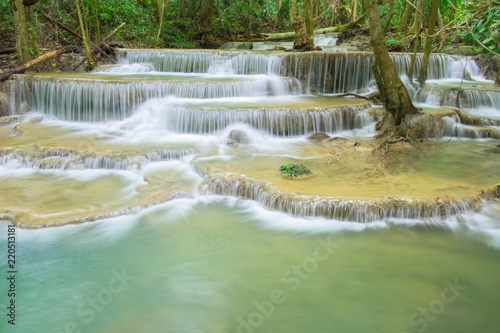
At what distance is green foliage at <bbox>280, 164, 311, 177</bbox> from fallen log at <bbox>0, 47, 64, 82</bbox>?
27.8 ft

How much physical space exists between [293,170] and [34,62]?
30.0 feet

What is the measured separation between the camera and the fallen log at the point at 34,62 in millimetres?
10383

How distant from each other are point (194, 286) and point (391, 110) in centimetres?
558

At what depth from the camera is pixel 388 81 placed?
7.65m

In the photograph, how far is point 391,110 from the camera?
7832 millimetres

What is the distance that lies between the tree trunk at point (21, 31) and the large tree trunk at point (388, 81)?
9.10m

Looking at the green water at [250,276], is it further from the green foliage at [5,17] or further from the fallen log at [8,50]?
the green foliage at [5,17]

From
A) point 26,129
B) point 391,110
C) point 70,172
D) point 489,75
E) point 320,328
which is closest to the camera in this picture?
point 320,328

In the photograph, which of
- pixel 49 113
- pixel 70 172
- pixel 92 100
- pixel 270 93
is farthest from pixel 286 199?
pixel 49 113

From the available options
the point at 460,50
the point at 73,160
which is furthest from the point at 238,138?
the point at 460,50

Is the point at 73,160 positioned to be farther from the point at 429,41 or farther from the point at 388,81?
the point at 429,41

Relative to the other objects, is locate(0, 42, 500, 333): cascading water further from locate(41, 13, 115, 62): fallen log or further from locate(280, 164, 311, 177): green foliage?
locate(41, 13, 115, 62): fallen log

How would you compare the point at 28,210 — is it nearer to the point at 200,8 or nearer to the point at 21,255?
the point at 21,255

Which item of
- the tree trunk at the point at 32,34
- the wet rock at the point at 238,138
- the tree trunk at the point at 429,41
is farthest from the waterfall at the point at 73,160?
the tree trunk at the point at 429,41
